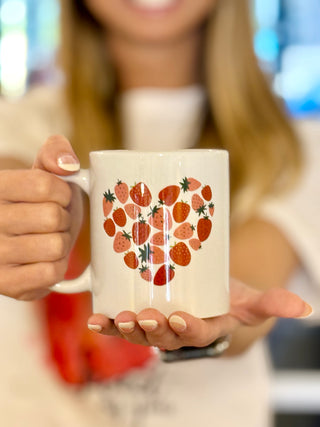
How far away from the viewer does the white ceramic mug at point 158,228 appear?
0.42 metres

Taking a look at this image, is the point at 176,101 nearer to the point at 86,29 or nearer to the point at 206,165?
the point at 86,29

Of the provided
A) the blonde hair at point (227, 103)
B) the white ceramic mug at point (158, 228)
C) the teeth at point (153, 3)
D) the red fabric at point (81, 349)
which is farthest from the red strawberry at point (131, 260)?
the teeth at point (153, 3)

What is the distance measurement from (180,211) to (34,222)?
0.10 meters

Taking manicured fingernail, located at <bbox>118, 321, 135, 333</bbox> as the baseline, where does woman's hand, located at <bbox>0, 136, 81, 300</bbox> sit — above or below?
above

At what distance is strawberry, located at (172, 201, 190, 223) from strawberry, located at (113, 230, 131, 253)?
35 millimetres

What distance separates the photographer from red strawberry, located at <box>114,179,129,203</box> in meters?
0.42

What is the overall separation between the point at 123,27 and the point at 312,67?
999 millimetres

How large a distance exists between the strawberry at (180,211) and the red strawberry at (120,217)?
0.03m

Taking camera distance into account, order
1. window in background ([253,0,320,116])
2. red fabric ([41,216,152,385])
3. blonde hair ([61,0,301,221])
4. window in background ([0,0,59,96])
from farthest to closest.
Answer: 1. window in background ([0,0,59,96])
2. window in background ([253,0,320,116])
3. blonde hair ([61,0,301,221])
4. red fabric ([41,216,152,385])

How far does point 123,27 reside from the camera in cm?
112

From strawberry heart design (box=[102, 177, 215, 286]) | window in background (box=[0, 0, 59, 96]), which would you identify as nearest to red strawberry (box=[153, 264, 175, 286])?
strawberry heart design (box=[102, 177, 215, 286])

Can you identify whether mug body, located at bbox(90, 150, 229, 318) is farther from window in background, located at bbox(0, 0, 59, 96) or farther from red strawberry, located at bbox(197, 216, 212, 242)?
window in background, located at bbox(0, 0, 59, 96)

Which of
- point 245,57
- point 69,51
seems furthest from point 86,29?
point 245,57

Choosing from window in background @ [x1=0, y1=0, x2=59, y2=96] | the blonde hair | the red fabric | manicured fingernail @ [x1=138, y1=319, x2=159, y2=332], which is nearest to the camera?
manicured fingernail @ [x1=138, y1=319, x2=159, y2=332]
